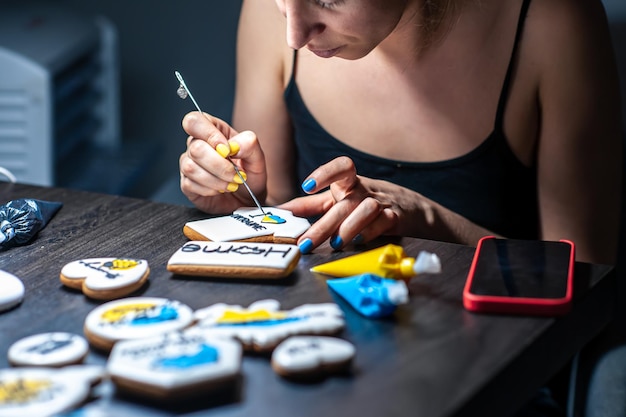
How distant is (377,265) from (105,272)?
28 centimetres

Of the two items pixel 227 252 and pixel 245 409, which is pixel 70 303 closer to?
pixel 227 252

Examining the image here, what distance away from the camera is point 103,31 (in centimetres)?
228

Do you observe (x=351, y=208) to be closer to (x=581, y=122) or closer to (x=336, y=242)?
(x=336, y=242)

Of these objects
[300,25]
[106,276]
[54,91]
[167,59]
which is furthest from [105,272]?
[167,59]

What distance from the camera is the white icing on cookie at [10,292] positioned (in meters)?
0.82

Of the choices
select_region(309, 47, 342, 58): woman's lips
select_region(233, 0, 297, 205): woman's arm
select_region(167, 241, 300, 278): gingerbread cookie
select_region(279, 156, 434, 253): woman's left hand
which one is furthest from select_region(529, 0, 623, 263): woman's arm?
select_region(167, 241, 300, 278): gingerbread cookie

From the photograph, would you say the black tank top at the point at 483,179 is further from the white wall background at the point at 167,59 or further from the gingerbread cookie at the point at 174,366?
the white wall background at the point at 167,59

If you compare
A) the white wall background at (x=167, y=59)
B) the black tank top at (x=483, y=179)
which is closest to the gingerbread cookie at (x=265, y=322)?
the black tank top at (x=483, y=179)

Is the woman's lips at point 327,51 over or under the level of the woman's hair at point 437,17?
under

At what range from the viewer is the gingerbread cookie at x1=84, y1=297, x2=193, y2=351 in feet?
2.42

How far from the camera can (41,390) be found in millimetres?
646

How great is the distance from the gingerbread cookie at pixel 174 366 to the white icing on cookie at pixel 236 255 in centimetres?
18

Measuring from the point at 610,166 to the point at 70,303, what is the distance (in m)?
0.83

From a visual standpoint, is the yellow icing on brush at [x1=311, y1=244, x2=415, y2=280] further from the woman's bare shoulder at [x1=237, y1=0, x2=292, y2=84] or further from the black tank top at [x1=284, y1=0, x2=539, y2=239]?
the woman's bare shoulder at [x1=237, y1=0, x2=292, y2=84]
